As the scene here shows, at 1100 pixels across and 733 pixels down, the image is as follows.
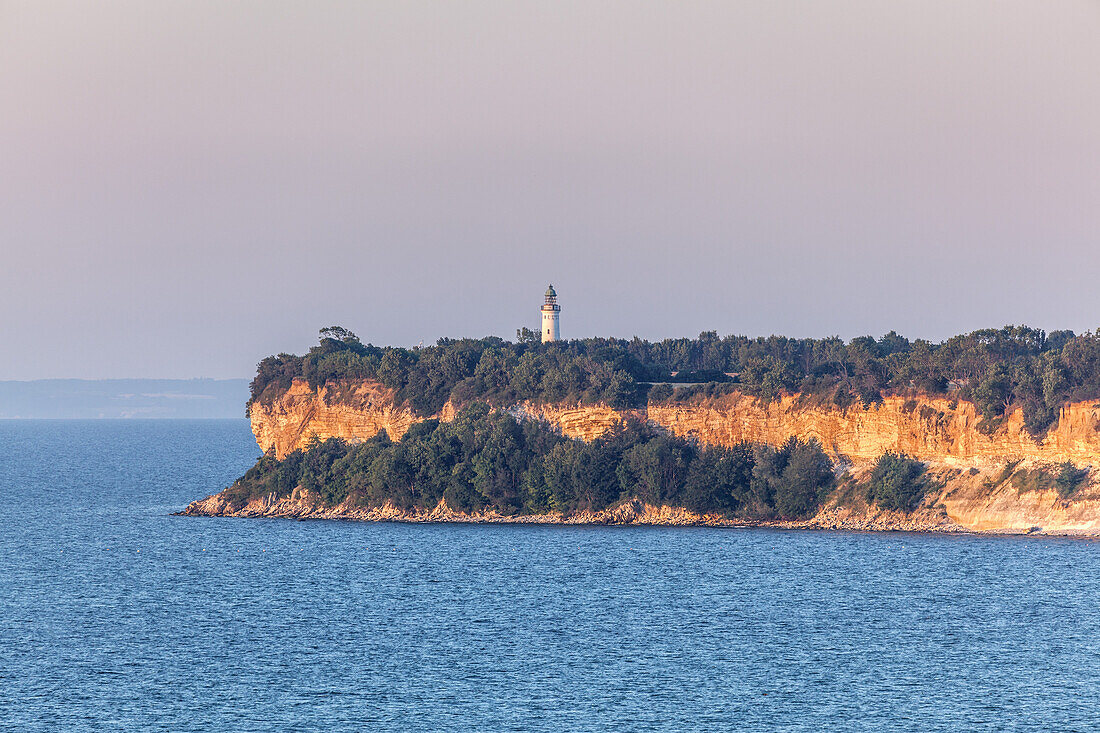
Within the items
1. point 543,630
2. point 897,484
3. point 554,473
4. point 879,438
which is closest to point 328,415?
point 554,473

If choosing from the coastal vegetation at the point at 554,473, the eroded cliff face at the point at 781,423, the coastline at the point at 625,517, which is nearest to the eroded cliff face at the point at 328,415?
the eroded cliff face at the point at 781,423

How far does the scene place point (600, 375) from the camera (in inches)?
3957

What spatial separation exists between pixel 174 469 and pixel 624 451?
257 ft

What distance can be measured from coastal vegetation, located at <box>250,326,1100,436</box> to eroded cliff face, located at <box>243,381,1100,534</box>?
35.4 inches

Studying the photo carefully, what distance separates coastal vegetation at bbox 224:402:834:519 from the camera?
3568 inches

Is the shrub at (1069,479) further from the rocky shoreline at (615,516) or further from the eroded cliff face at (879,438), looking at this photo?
the rocky shoreline at (615,516)

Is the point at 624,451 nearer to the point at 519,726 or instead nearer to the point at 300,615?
the point at 300,615

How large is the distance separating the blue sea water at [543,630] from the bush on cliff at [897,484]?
3.94 meters

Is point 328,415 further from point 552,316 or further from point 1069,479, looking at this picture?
point 1069,479

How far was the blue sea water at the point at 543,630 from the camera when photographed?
148 ft

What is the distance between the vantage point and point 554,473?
307 ft

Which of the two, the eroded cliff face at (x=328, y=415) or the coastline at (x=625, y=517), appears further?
the eroded cliff face at (x=328, y=415)

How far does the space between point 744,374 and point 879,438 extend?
440 inches

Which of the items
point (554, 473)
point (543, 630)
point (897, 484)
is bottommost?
point (543, 630)
